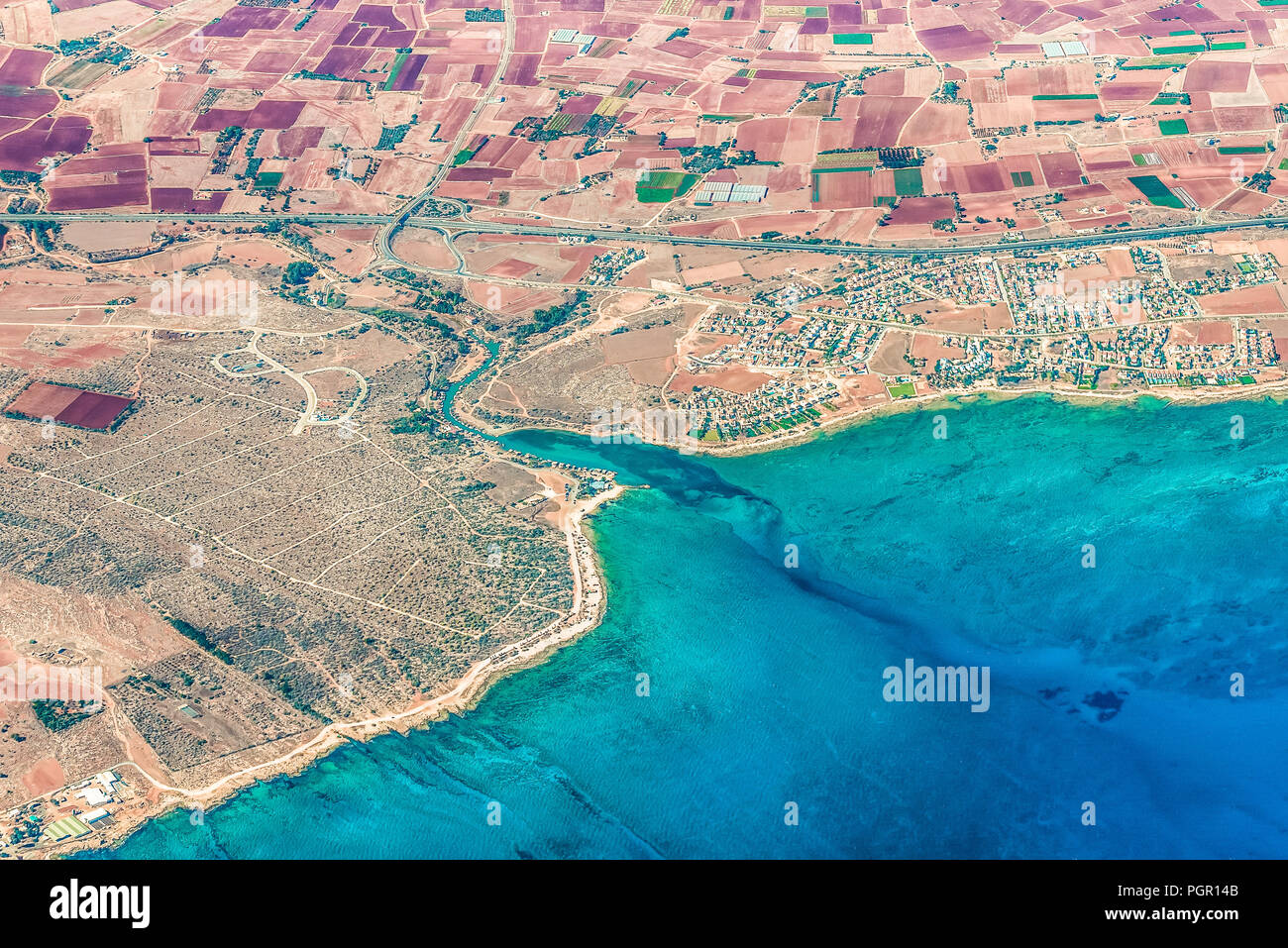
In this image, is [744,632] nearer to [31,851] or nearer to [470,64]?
[31,851]

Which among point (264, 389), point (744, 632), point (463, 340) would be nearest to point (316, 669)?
point (744, 632)

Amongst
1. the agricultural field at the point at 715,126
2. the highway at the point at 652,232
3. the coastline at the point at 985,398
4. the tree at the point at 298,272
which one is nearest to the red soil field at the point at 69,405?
the tree at the point at 298,272

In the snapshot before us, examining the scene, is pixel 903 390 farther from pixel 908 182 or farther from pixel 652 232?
pixel 908 182

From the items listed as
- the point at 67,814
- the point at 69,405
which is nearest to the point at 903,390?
the point at 67,814

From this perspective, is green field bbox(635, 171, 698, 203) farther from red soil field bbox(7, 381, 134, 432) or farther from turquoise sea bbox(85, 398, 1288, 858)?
red soil field bbox(7, 381, 134, 432)

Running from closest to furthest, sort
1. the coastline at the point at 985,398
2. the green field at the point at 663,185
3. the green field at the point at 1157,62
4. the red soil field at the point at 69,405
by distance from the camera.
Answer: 1. the coastline at the point at 985,398
2. the red soil field at the point at 69,405
3. the green field at the point at 663,185
4. the green field at the point at 1157,62

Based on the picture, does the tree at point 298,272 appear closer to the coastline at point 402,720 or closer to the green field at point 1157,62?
the coastline at point 402,720
